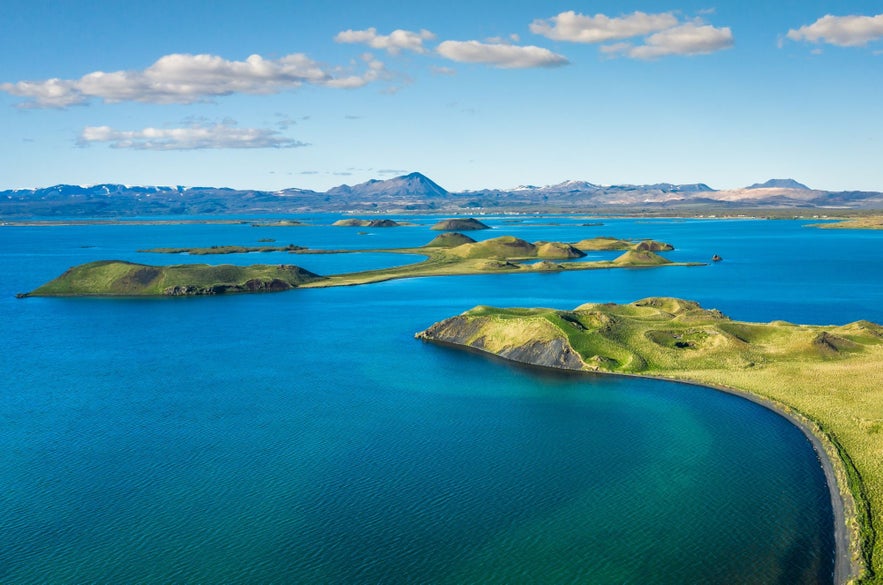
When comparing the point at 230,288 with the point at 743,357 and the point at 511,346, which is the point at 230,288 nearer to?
the point at 511,346

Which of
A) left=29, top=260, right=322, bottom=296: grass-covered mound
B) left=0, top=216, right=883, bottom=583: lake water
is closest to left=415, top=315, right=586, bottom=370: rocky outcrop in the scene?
left=0, top=216, right=883, bottom=583: lake water

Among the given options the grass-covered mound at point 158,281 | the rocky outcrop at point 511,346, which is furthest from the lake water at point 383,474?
the grass-covered mound at point 158,281

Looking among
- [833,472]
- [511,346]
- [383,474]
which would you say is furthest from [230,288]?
[833,472]

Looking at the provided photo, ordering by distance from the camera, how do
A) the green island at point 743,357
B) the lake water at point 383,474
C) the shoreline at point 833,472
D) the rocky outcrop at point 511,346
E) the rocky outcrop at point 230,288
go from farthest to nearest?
the rocky outcrop at point 230,288 < the rocky outcrop at point 511,346 < the green island at point 743,357 < the lake water at point 383,474 < the shoreline at point 833,472

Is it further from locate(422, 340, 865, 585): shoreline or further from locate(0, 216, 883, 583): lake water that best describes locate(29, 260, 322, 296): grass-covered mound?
locate(422, 340, 865, 585): shoreline

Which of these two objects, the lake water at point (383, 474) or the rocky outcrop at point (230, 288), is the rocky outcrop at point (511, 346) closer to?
the lake water at point (383, 474)

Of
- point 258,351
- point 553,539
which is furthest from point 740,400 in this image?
point 258,351
